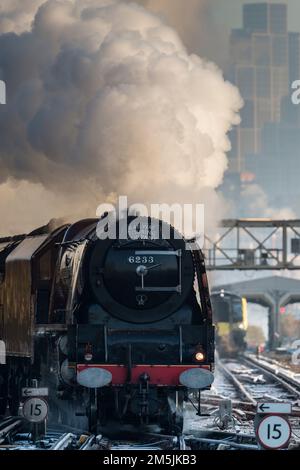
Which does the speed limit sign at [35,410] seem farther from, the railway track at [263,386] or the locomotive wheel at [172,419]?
the railway track at [263,386]

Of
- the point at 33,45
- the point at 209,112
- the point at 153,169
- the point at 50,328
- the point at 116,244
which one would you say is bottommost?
the point at 50,328

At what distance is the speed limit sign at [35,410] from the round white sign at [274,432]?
13.8 feet

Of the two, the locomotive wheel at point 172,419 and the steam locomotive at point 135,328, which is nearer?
Answer: the steam locomotive at point 135,328

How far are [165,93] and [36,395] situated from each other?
387 inches

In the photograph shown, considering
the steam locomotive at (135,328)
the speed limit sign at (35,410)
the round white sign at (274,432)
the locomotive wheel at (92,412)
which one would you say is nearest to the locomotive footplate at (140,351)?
the steam locomotive at (135,328)

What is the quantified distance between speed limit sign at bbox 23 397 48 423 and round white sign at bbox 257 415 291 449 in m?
4.20

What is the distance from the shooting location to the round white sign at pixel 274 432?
55.2 ft

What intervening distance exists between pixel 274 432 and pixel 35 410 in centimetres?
452

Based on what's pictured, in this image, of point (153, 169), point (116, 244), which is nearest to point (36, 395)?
point (116, 244)

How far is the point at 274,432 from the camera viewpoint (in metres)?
16.9

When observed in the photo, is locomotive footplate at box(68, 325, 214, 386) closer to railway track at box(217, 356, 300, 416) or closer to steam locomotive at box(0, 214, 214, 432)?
steam locomotive at box(0, 214, 214, 432)

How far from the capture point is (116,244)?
19672mm

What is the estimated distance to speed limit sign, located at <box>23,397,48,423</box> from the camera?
63.2 ft
